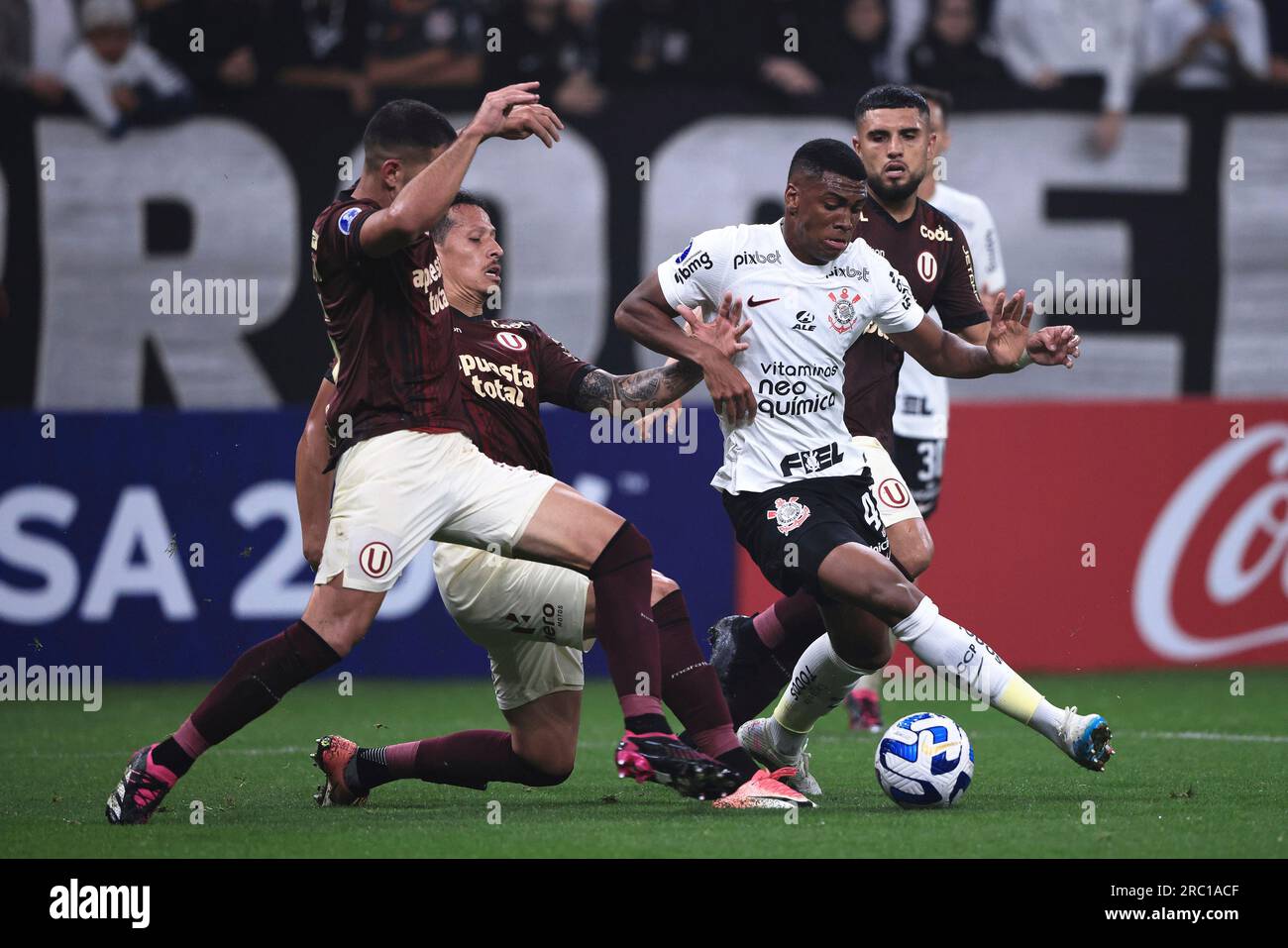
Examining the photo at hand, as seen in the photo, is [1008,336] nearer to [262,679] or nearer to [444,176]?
[444,176]

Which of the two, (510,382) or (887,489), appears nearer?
(510,382)

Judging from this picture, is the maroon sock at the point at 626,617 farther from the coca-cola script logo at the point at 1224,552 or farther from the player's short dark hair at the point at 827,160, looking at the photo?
the coca-cola script logo at the point at 1224,552

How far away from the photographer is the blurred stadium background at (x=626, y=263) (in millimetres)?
10914

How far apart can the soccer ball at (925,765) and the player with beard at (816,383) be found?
0.69ft

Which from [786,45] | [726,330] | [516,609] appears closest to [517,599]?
[516,609]

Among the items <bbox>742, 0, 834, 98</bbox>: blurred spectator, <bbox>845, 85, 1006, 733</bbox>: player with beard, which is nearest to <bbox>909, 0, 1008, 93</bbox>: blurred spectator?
<bbox>742, 0, 834, 98</bbox>: blurred spectator

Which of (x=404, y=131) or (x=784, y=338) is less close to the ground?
(x=404, y=131)

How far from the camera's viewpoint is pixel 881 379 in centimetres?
771

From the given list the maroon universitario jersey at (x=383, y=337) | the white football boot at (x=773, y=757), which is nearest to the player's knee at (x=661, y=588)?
the white football boot at (x=773, y=757)

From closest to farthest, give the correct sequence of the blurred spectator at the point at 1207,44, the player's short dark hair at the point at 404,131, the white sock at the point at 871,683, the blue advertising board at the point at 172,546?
the player's short dark hair at the point at 404,131 < the white sock at the point at 871,683 < the blue advertising board at the point at 172,546 < the blurred spectator at the point at 1207,44

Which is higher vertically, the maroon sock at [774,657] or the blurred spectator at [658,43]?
the blurred spectator at [658,43]

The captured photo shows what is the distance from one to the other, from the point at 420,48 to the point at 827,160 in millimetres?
8050

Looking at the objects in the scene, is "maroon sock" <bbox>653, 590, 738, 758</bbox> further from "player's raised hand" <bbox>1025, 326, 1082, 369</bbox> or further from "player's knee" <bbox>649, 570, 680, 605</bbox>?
"player's raised hand" <bbox>1025, 326, 1082, 369</bbox>
